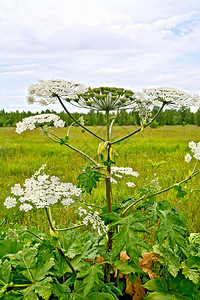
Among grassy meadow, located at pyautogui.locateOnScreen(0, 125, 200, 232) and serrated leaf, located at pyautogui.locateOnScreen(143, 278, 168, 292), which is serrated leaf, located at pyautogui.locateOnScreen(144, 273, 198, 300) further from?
grassy meadow, located at pyautogui.locateOnScreen(0, 125, 200, 232)

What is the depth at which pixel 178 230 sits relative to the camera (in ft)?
5.52

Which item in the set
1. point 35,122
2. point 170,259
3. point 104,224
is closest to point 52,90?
point 35,122

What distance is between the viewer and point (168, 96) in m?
1.99

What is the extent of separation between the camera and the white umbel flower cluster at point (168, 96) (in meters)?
1.97

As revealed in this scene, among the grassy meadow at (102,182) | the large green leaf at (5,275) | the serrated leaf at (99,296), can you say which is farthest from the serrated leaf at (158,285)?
the large green leaf at (5,275)

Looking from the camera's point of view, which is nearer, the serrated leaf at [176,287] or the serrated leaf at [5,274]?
the serrated leaf at [5,274]

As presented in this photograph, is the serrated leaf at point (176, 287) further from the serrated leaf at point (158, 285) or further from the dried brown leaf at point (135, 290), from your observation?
the dried brown leaf at point (135, 290)

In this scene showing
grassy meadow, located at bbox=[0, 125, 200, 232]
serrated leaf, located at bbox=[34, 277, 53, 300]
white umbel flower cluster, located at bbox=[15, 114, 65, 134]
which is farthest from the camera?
grassy meadow, located at bbox=[0, 125, 200, 232]

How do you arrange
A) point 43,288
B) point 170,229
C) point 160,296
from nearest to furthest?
point 170,229, point 43,288, point 160,296

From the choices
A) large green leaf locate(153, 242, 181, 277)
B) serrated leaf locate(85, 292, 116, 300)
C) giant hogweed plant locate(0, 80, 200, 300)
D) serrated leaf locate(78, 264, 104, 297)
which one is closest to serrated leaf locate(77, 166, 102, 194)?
giant hogweed plant locate(0, 80, 200, 300)

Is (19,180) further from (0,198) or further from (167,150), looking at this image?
(167,150)

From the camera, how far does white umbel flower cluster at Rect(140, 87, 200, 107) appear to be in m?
1.97

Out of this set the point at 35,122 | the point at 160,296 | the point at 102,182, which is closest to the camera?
the point at 35,122

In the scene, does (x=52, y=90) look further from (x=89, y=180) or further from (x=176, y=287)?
(x=176, y=287)
